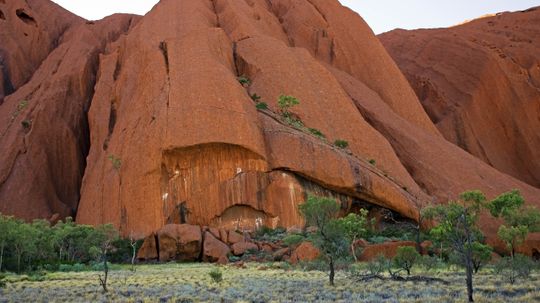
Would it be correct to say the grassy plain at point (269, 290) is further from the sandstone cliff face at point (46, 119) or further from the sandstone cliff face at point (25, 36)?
the sandstone cliff face at point (25, 36)

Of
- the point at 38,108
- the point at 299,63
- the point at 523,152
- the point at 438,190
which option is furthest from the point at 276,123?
the point at 523,152

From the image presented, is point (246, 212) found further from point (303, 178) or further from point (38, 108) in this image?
point (38, 108)

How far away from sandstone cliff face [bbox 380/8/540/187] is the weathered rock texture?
11067 mm

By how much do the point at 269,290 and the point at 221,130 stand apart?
28.1 m

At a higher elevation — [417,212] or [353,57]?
[353,57]

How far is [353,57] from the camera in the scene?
247 feet

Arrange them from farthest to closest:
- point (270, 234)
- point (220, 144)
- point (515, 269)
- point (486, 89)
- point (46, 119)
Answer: point (486, 89) → point (46, 119) → point (220, 144) → point (270, 234) → point (515, 269)

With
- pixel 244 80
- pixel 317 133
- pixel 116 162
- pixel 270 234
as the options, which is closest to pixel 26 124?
pixel 116 162

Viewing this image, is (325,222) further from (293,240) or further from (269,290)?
(293,240)

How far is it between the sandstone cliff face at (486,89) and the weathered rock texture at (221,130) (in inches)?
436

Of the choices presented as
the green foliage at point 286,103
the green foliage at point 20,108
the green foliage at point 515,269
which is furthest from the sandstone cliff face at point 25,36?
the green foliage at point 515,269

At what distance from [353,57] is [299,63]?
15.1 metres

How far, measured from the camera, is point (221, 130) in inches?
1948

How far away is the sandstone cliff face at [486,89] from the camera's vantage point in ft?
257
